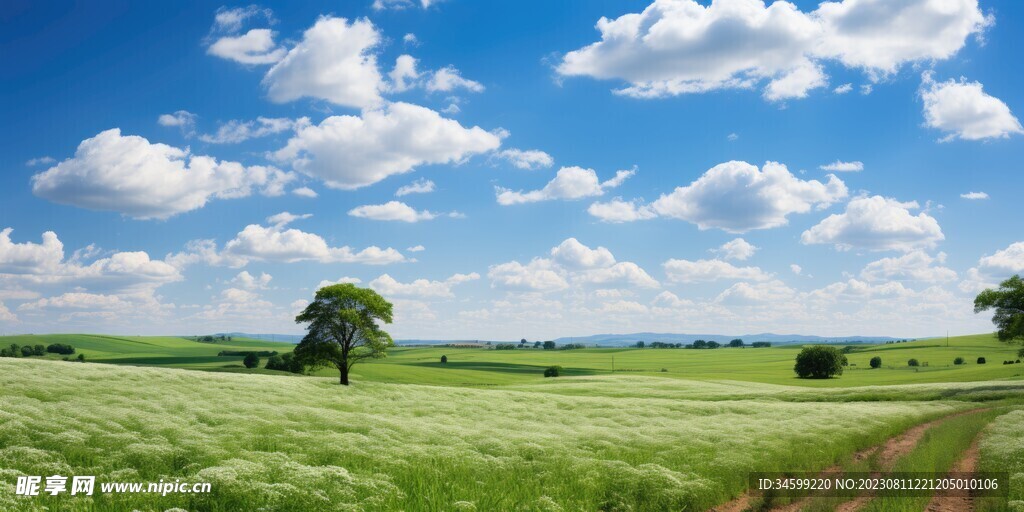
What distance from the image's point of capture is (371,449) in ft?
69.0

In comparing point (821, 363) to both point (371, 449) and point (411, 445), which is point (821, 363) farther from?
point (371, 449)

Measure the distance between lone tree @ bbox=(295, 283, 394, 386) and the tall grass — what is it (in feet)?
42.2

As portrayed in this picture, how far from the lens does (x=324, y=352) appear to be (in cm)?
5334

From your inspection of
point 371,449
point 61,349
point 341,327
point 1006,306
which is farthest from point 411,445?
point 61,349

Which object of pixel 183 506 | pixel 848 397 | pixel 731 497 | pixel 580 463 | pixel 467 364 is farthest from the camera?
pixel 467 364

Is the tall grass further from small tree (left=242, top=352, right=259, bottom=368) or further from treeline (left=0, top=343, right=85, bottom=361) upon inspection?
treeline (left=0, top=343, right=85, bottom=361)

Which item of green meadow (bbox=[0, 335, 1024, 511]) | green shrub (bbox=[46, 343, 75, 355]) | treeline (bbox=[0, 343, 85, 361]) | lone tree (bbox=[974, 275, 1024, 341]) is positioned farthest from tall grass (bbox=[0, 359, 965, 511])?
green shrub (bbox=[46, 343, 75, 355])

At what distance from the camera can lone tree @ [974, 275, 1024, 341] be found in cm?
6222

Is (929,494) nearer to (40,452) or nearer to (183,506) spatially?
(183,506)

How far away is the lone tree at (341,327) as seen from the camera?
176 feet

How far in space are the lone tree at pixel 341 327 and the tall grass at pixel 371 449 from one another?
12.9 meters

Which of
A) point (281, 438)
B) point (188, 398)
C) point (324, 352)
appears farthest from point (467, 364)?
point (281, 438)

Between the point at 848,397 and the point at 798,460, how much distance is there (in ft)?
143

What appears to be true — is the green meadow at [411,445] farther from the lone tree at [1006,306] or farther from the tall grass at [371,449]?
the lone tree at [1006,306]
